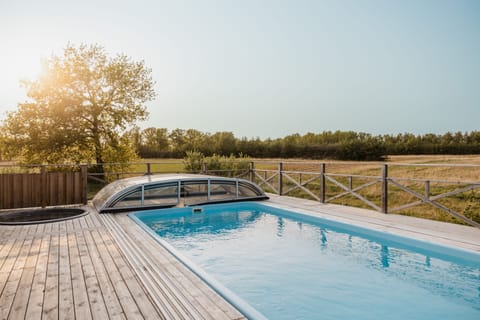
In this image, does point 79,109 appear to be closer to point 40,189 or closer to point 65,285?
point 40,189

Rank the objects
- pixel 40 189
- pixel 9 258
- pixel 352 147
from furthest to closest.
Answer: pixel 352 147, pixel 40 189, pixel 9 258

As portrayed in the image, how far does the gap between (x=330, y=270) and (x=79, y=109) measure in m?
15.9

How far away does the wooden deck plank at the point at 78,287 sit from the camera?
252 centimetres

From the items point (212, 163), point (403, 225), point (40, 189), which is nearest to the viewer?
point (403, 225)

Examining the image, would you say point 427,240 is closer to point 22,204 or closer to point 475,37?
point 22,204

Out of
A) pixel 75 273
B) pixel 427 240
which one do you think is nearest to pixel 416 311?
pixel 427 240

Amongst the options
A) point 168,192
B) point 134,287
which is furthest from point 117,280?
point 168,192

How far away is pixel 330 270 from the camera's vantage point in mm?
4352

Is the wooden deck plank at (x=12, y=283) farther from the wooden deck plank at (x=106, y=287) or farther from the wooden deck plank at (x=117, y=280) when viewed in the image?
the wooden deck plank at (x=117, y=280)

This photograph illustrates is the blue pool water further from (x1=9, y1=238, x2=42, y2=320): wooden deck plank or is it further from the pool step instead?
(x1=9, y1=238, x2=42, y2=320): wooden deck plank

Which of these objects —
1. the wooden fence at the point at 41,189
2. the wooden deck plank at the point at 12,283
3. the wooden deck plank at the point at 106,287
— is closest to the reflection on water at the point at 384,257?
the wooden deck plank at the point at 106,287

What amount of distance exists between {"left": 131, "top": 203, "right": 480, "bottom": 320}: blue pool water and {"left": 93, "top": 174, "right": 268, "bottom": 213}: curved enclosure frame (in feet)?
2.74

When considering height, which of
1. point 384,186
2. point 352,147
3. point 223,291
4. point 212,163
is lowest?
point 223,291

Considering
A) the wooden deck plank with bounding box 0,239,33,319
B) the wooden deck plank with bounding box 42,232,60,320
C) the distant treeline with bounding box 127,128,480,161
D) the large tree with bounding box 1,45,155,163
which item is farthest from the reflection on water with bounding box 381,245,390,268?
the distant treeline with bounding box 127,128,480,161
